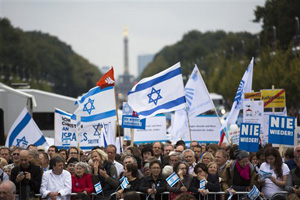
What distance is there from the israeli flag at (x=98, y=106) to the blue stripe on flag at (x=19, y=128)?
213cm

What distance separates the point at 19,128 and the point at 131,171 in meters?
7.58

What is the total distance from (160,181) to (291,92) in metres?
32.5

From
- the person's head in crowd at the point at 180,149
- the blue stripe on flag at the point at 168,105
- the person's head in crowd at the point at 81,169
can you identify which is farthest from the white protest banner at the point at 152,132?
the person's head in crowd at the point at 81,169

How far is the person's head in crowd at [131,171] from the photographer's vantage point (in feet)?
37.6

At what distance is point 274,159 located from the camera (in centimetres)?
1148

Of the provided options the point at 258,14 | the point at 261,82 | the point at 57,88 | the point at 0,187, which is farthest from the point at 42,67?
the point at 0,187

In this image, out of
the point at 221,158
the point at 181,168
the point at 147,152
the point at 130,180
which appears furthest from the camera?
the point at 147,152

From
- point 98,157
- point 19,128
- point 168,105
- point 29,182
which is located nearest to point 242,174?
point 98,157

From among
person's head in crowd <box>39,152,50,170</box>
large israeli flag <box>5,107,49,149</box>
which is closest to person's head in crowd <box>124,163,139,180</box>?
person's head in crowd <box>39,152,50,170</box>

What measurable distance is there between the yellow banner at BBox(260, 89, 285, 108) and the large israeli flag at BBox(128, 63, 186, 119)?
363cm

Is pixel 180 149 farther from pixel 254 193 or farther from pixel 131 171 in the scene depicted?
pixel 254 193

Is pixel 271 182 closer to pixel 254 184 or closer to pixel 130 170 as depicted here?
pixel 254 184

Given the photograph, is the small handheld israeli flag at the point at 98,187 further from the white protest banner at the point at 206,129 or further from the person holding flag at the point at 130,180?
the white protest banner at the point at 206,129

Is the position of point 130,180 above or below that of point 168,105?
below
